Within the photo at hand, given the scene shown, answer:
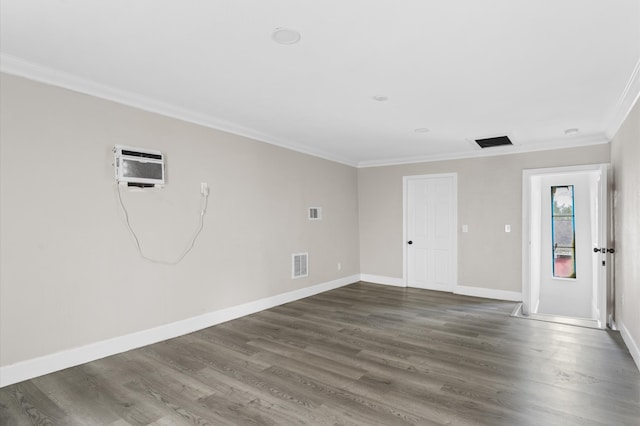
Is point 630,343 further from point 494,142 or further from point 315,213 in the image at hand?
point 315,213

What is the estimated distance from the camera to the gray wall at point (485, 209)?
5.41 m

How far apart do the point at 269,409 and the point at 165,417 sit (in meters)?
0.67

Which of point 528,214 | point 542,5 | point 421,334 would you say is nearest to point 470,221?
point 528,214

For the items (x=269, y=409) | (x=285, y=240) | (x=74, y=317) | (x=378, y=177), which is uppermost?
(x=378, y=177)

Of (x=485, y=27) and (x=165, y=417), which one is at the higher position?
(x=485, y=27)

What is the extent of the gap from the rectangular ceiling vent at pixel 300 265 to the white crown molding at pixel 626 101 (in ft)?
14.0

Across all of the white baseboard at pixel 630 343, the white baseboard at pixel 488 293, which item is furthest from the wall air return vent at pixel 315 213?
the white baseboard at pixel 630 343

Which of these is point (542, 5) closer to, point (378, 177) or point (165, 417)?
point (165, 417)

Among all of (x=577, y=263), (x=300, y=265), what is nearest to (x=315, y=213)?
(x=300, y=265)

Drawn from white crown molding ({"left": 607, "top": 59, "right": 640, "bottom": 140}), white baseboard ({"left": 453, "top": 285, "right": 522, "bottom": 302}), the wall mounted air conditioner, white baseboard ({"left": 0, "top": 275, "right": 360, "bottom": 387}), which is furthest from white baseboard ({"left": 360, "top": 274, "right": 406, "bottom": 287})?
the wall mounted air conditioner

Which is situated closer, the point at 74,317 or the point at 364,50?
the point at 364,50

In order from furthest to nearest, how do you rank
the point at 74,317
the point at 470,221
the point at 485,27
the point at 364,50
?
the point at 470,221 < the point at 74,317 < the point at 364,50 < the point at 485,27

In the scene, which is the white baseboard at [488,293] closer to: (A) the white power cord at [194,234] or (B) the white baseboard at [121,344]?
(B) the white baseboard at [121,344]

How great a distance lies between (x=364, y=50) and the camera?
8.06 ft
